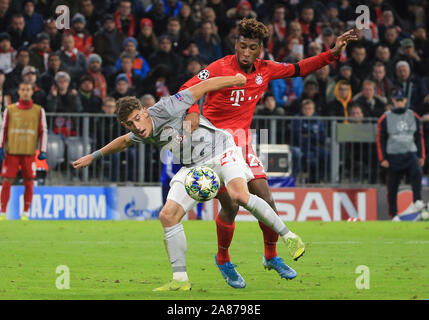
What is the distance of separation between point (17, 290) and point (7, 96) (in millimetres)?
10056

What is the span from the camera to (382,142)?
59.3 feet

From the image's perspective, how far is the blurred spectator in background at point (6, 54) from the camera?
1875 centimetres

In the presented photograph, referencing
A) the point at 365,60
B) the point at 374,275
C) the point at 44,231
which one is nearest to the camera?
the point at 374,275

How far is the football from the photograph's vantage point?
25.9 feet

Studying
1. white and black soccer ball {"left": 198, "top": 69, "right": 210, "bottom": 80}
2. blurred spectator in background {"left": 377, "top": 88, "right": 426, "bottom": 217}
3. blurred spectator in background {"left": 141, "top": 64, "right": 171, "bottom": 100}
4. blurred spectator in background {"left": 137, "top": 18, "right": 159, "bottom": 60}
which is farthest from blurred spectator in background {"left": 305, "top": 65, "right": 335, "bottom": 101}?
white and black soccer ball {"left": 198, "top": 69, "right": 210, "bottom": 80}

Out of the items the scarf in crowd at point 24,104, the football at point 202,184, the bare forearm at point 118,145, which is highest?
the scarf in crowd at point 24,104

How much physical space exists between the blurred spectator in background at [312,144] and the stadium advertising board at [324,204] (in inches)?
15.1

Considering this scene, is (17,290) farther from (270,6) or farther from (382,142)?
(270,6)

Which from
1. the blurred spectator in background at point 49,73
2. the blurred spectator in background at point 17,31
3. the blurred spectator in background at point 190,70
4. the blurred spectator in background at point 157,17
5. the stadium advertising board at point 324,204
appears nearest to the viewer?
Result: the stadium advertising board at point 324,204

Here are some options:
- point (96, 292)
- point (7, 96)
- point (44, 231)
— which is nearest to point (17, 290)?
point (96, 292)

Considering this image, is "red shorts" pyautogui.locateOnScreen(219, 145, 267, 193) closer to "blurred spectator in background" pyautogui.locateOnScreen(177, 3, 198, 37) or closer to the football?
the football

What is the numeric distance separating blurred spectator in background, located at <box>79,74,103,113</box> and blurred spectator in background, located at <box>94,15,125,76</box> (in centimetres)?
130

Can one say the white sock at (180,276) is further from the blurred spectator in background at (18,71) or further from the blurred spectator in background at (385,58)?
the blurred spectator in background at (385,58)

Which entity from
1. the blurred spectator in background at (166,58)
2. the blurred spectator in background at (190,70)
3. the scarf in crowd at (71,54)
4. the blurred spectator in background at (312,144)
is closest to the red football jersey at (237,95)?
the blurred spectator in background at (312,144)
